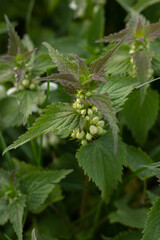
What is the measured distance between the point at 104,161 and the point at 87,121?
15 centimetres

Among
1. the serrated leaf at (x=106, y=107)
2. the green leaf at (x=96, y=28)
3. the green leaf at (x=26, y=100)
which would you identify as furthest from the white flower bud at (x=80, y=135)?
the green leaf at (x=96, y=28)

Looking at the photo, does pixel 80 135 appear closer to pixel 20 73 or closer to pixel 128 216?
pixel 20 73

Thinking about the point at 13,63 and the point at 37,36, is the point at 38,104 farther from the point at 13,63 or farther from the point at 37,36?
the point at 37,36

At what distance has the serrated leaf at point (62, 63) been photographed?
37.8 inches

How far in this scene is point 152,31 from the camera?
3.84 ft

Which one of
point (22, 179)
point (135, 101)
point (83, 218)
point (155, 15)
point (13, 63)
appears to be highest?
point (155, 15)

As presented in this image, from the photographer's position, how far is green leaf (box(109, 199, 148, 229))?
128 centimetres

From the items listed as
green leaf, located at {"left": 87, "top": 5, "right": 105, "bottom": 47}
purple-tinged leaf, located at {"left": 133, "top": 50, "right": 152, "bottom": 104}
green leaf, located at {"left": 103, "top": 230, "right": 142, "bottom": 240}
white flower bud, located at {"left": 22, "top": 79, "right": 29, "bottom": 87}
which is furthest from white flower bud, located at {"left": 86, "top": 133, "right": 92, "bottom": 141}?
green leaf, located at {"left": 87, "top": 5, "right": 105, "bottom": 47}

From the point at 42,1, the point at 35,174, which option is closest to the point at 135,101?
the point at 35,174

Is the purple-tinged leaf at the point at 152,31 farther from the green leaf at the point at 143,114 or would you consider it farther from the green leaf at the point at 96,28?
the green leaf at the point at 96,28

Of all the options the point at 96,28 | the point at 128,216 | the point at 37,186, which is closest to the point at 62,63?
the point at 37,186

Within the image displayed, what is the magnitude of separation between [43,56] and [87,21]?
36.9 inches

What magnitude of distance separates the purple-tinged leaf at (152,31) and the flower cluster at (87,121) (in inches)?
16.4

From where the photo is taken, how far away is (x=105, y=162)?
101cm
